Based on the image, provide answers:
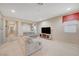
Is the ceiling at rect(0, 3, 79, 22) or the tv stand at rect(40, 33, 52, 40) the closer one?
the ceiling at rect(0, 3, 79, 22)

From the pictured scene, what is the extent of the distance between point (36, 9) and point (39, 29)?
0.59 metres

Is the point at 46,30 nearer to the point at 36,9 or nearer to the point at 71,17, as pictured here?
the point at 36,9

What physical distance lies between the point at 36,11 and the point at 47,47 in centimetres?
107

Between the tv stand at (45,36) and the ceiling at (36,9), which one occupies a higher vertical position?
the ceiling at (36,9)

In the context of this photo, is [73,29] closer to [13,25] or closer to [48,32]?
[48,32]

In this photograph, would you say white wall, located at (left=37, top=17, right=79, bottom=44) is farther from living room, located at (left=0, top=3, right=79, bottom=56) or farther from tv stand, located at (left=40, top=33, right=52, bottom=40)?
tv stand, located at (left=40, top=33, right=52, bottom=40)

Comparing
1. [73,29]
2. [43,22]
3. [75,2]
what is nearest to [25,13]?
[43,22]

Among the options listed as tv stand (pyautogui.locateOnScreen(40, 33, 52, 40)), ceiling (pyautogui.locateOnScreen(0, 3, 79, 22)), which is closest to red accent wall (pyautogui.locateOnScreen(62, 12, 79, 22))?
ceiling (pyautogui.locateOnScreen(0, 3, 79, 22))

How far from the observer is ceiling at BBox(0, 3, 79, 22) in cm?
175

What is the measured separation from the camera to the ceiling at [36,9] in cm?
175

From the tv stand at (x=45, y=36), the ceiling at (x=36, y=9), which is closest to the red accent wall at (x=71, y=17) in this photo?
the ceiling at (x=36, y=9)

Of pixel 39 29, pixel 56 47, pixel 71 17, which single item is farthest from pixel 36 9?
pixel 56 47

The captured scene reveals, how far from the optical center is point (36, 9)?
1.90 metres

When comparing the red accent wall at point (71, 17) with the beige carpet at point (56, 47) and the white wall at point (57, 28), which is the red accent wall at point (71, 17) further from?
the beige carpet at point (56, 47)
